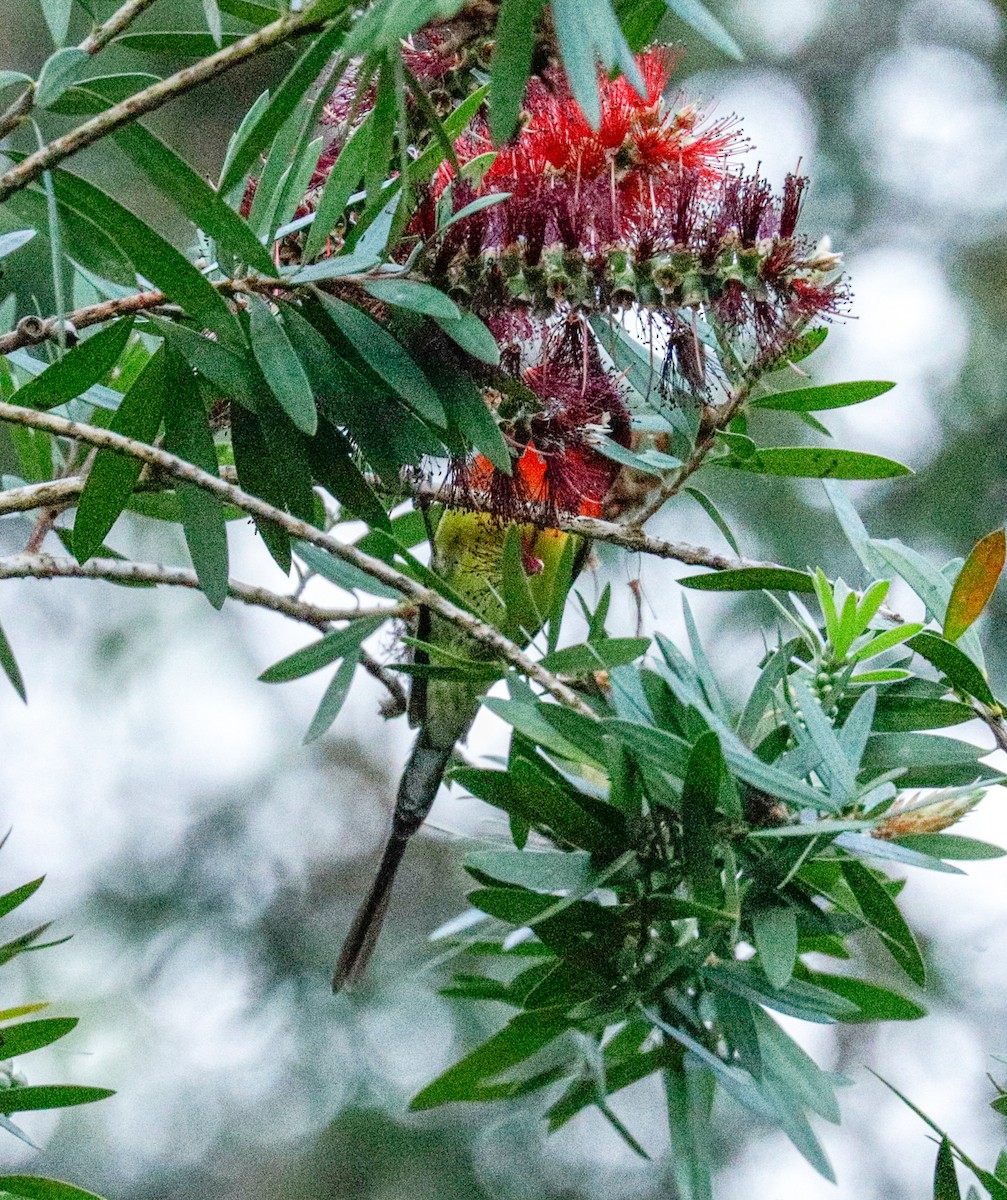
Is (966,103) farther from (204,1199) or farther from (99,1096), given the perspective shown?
(204,1199)

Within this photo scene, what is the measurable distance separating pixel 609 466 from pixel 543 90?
515 mm

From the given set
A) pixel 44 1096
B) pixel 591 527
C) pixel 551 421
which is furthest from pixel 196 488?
pixel 44 1096

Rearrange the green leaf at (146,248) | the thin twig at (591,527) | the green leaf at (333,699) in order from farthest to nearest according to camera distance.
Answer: the green leaf at (333,699) < the thin twig at (591,527) < the green leaf at (146,248)

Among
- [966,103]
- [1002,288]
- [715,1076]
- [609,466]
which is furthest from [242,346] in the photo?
[966,103]

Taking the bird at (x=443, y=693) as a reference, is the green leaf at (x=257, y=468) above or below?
above

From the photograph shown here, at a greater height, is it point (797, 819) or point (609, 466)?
point (609, 466)

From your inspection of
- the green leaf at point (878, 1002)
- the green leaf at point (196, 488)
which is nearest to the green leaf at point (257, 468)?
the green leaf at point (196, 488)

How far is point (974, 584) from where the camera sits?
1078mm

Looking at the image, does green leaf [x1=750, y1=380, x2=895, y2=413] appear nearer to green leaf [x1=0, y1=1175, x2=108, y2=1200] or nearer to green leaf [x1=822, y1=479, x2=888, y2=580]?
green leaf [x1=822, y1=479, x2=888, y2=580]

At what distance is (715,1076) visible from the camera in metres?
1.08

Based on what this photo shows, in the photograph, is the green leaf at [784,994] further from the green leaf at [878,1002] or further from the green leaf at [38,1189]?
the green leaf at [38,1189]

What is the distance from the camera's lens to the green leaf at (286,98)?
0.79 m

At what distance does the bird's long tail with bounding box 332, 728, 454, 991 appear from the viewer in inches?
96.8

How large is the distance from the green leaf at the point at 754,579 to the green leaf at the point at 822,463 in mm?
155
